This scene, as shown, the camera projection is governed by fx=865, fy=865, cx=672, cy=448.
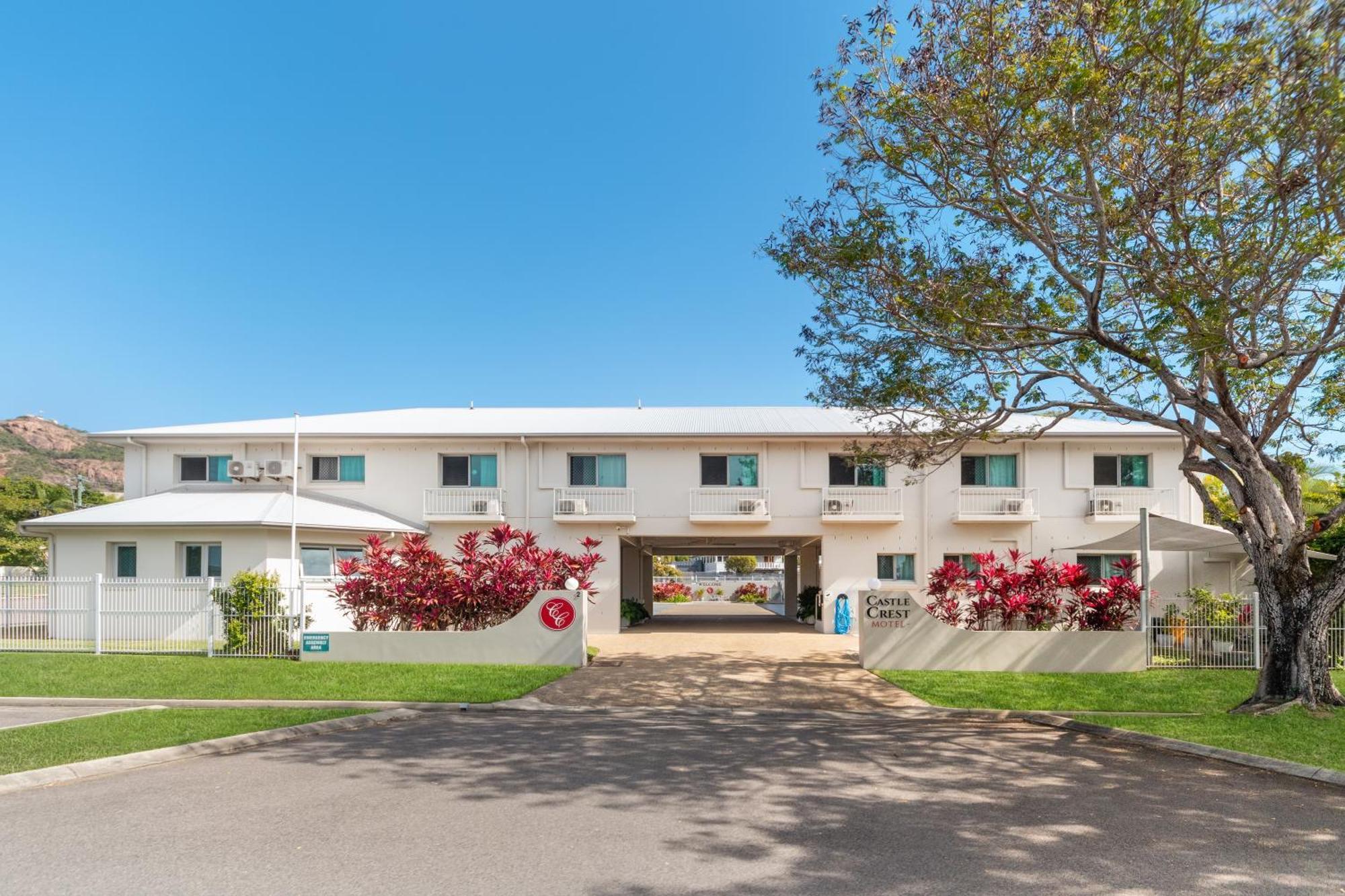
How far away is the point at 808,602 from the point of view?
94.9 feet

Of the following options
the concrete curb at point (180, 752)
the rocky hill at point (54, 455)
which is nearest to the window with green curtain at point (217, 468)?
the concrete curb at point (180, 752)

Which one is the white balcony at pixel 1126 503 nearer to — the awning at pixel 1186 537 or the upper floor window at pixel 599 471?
the awning at pixel 1186 537

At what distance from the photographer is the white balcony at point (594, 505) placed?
24.0 m

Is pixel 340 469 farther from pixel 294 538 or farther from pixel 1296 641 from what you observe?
pixel 1296 641

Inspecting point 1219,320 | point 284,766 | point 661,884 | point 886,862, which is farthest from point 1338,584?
point 284,766

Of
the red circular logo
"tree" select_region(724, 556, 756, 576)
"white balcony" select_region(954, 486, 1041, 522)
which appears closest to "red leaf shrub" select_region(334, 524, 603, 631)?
the red circular logo

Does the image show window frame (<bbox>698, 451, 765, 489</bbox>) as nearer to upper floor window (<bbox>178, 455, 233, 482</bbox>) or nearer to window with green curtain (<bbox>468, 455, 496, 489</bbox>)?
window with green curtain (<bbox>468, 455, 496, 489</bbox>)

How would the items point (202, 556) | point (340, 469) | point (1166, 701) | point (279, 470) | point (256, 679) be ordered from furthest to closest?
1. point (340, 469)
2. point (279, 470)
3. point (202, 556)
4. point (256, 679)
5. point (1166, 701)

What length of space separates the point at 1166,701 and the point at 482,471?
18.2 m

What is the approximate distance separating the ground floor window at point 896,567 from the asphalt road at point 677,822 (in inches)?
591

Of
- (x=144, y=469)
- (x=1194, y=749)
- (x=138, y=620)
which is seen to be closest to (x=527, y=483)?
(x=138, y=620)

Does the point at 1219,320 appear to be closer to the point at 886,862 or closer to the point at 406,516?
the point at 886,862

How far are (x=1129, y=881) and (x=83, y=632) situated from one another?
1928 centimetres

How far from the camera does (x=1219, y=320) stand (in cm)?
1002
